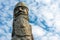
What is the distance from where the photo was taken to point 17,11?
11133mm

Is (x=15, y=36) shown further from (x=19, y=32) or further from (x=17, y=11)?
(x=17, y=11)

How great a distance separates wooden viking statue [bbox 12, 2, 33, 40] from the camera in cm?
1018

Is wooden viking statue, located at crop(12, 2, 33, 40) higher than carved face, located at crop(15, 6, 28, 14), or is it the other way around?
carved face, located at crop(15, 6, 28, 14)

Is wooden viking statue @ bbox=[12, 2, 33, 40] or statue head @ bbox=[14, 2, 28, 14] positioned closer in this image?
wooden viking statue @ bbox=[12, 2, 33, 40]

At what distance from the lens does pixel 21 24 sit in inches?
412

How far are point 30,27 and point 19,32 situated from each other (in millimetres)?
924

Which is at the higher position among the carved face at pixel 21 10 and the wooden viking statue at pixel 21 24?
the carved face at pixel 21 10

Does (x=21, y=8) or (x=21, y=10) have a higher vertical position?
(x=21, y=8)

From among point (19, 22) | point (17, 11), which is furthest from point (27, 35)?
point (17, 11)

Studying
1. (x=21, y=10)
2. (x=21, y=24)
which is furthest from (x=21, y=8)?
(x=21, y=24)

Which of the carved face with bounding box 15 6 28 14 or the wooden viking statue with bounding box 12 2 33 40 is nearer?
the wooden viking statue with bounding box 12 2 33 40

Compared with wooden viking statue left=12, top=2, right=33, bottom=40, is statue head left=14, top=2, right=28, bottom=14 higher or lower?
higher

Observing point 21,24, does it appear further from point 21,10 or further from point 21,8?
point 21,8

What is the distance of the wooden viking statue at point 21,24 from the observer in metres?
10.2
